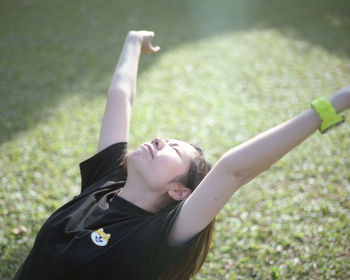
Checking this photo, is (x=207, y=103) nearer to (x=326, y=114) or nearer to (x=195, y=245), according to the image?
(x=195, y=245)

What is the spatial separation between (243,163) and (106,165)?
1057 mm

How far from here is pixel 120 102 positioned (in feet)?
7.66

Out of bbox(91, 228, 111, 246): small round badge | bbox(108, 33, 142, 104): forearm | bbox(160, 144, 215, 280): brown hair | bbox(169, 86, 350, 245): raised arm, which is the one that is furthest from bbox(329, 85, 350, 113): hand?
bbox(108, 33, 142, 104): forearm

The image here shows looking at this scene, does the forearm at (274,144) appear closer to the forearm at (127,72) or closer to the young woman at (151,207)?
the young woman at (151,207)

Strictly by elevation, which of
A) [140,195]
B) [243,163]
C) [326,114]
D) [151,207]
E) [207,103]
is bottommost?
[207,103]

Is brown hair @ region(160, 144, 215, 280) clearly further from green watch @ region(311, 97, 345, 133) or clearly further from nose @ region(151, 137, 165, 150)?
green watch @ region(311, 97, 345, 133)

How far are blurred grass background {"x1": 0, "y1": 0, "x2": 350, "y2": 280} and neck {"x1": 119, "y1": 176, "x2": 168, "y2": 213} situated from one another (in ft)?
4.66

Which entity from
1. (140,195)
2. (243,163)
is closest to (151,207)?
(140,195)

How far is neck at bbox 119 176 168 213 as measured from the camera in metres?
1.95

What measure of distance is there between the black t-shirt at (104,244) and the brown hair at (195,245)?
21 cm

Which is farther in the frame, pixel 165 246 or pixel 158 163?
pixel 158 163

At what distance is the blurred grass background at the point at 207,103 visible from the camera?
3.38 meters

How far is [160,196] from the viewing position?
200cm

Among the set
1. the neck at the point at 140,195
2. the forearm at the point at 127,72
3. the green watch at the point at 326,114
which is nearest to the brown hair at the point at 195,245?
the neck at the point at 140,195
